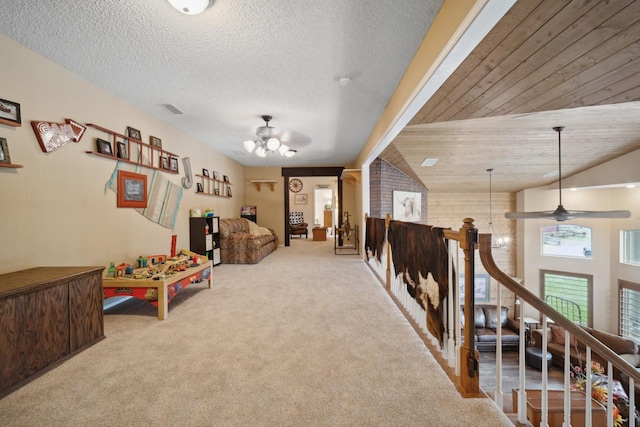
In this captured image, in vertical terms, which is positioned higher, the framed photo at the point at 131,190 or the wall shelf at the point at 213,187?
the wall shelf at the point at 213,187

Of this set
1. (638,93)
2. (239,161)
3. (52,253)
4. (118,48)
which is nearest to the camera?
(118,48)

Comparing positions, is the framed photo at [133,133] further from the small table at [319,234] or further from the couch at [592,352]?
the couch at [592,352]

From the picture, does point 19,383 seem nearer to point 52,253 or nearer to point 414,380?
point 52,253

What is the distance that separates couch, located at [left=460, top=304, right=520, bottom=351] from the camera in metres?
6.53

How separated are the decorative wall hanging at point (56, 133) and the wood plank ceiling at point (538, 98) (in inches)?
145

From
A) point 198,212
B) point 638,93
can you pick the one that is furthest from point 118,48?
point 638,93

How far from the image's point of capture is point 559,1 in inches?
62.4

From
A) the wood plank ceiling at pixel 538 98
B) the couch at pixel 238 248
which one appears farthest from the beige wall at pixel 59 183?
the wood plank ceiling at pixel 538 98

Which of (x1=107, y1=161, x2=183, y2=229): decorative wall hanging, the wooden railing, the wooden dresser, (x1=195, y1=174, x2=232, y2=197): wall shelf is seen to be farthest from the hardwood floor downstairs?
(x1=195, y1=174, x2=232, y2=197): wall shelf

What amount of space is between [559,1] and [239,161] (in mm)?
6811

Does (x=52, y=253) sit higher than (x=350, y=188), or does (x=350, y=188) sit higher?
(x=350, y=188)

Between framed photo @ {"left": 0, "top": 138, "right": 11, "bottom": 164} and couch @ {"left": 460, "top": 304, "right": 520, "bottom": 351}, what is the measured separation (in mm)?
7719

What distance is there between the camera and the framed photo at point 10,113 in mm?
2080

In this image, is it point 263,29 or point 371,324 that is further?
point 371,324
